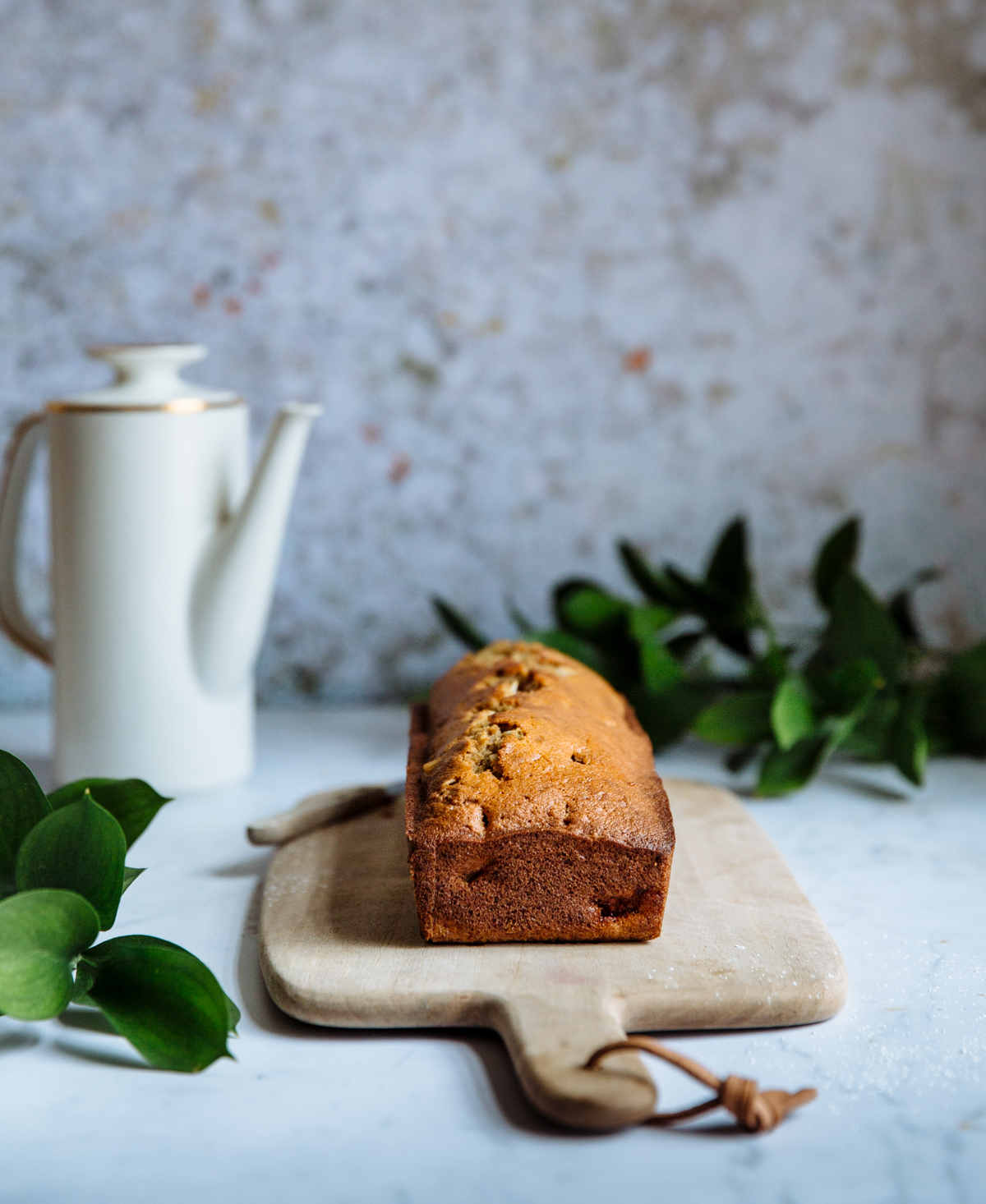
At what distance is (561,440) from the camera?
140 cm

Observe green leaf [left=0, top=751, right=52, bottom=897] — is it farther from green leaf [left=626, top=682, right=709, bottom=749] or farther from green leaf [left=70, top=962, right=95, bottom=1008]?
green leaf [left=626, top=682, right=709, bottom=749]

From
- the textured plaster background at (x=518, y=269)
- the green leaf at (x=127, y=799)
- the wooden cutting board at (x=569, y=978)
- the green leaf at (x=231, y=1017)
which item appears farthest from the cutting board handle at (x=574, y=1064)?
the textured plaster background at (x=518, y=269)

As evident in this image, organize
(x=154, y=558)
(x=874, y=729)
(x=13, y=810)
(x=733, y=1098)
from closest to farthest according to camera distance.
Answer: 1. (x=733, y=1098)
2. (x=13, y=810)
3. (x=154, y=558)
4. (x=874, y=729)

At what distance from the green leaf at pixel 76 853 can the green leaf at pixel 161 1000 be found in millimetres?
37

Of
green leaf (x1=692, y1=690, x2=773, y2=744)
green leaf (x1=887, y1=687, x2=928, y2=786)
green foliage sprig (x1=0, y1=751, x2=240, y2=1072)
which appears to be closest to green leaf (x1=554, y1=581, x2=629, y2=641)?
green leaf (x1=692, y1=690, x2=773, y2=744)

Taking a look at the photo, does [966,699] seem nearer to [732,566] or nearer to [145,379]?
[732,566]

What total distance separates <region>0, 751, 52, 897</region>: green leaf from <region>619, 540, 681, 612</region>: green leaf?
71 cm

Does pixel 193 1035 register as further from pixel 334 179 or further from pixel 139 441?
pixel 334 179

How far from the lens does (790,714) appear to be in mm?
1075

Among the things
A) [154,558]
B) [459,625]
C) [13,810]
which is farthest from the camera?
[459,625]

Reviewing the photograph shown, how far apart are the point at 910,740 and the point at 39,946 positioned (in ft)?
2.62

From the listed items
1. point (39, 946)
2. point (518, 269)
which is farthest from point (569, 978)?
point (518, 269)

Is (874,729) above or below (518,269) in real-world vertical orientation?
below

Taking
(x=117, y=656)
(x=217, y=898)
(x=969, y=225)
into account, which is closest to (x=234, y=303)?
(x=117, y=656)
